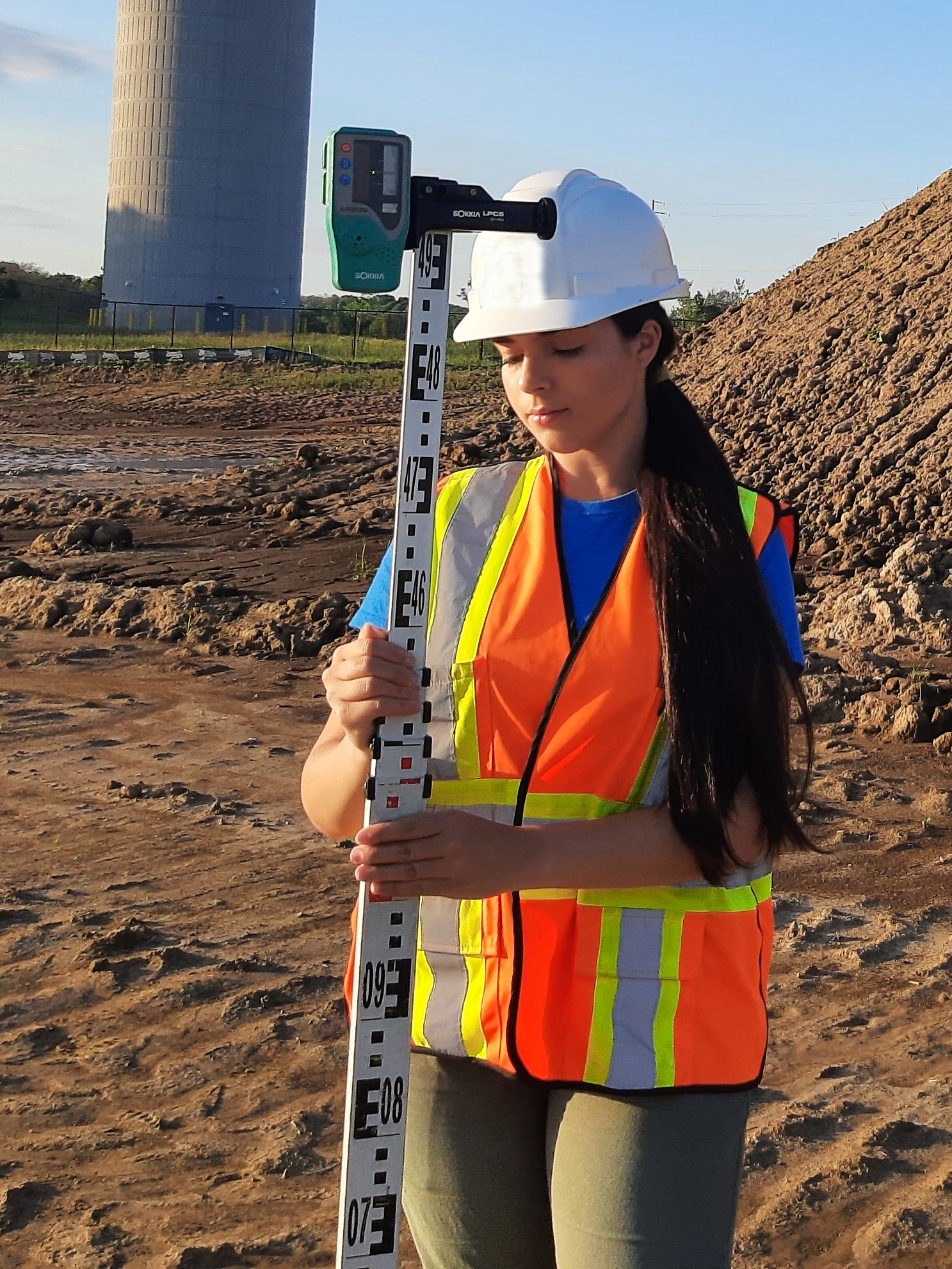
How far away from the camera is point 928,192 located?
1680 cm

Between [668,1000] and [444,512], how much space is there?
696mm

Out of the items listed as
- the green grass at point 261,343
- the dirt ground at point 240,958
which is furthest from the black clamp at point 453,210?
the green grass at point 261,343

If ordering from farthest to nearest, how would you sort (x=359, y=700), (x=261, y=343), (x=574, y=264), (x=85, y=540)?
(x=261, y=343)
(x=85, y=540)
(x=574, y=264)
(x=359, y=700)

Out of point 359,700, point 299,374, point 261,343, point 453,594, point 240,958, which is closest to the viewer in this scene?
point 359,700

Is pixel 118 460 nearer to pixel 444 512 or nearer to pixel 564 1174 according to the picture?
pixel 444 512

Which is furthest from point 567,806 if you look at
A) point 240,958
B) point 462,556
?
point 240,958

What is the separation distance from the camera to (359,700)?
5.98ft

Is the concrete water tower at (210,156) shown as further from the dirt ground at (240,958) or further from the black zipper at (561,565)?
the black zipper at (561,565)

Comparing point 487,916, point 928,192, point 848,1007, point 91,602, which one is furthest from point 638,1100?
point 928,192

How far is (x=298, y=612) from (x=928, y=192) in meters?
10.4

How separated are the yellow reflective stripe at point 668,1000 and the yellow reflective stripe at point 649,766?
15cm

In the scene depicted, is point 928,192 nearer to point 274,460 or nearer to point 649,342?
point 274,460

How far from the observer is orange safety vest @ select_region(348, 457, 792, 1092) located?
1.92m

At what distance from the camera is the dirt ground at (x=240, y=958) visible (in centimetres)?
368
